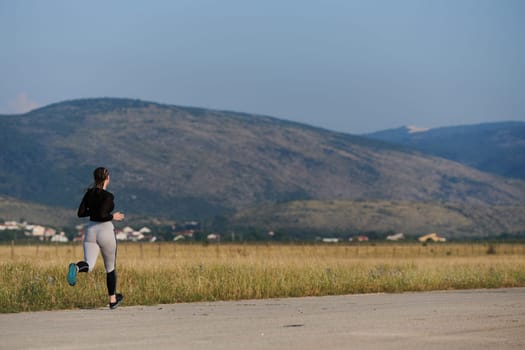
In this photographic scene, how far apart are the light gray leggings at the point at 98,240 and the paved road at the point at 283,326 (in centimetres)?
79

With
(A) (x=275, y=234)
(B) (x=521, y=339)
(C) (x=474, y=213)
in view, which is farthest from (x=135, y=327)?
(C) (x=474, y=213)

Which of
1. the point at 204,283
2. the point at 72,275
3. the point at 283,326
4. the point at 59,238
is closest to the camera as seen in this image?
the point at 283,326

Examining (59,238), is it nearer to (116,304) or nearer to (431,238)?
(431,238)

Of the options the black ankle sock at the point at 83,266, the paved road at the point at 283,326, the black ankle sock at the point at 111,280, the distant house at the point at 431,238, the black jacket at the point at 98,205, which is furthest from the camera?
the distant house at the point at 431,238

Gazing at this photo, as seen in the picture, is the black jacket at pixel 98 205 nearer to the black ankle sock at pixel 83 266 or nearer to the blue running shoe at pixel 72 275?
the black ankle sock at pixel 83 266

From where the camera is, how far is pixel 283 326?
542 inches

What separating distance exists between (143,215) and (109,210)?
15753cm

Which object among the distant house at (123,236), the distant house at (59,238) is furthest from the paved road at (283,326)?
the distant house at (123,236)

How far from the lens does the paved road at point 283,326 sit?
38.8ft

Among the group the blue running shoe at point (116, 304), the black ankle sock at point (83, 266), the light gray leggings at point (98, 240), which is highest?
the light gray leggings at point (98, 240)

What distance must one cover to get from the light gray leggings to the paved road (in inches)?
31.2

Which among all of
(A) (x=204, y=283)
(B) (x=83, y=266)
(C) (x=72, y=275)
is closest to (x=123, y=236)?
(A) (x=204, y=283)

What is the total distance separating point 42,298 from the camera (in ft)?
59.0

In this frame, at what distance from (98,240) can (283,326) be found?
337cm
